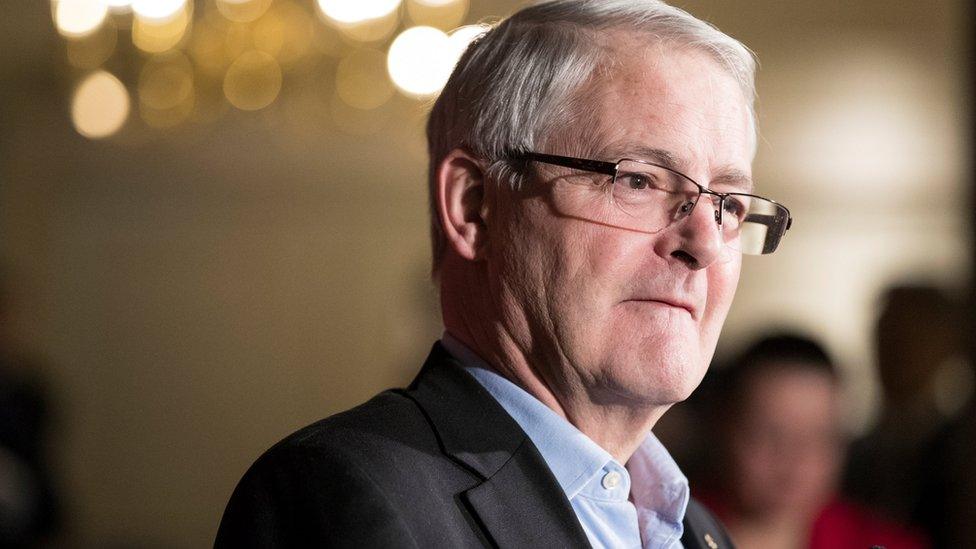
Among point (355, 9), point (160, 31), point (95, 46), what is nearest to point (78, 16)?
point (95, 46)

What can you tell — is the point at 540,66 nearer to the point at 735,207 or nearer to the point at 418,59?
the point at 735,207

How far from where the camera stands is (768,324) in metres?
6.54

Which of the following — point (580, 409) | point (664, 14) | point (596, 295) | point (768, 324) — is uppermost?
point (664, 14)

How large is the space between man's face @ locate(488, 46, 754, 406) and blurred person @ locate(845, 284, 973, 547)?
2.08m

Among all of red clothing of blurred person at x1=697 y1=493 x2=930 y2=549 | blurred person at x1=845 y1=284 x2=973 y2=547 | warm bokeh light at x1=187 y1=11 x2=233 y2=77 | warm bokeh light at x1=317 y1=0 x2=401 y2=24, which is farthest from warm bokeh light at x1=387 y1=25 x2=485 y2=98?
red clothing of blurred person at x1=697 y1=493 x2=930 y2=549

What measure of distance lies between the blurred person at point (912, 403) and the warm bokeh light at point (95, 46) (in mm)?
3005

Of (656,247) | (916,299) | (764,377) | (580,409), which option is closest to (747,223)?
(656,247)

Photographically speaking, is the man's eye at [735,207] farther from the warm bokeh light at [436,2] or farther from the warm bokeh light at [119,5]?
the warm bokeh light at [119,5]

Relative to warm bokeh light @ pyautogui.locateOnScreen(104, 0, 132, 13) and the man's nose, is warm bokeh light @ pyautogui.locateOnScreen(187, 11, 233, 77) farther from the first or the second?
the man's nose

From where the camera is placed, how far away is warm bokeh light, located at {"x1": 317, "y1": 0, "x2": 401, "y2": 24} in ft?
12.7

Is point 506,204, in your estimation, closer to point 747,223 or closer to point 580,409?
point 580,409

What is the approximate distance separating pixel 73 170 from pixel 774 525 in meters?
5.70

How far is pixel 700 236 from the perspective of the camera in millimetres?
1248

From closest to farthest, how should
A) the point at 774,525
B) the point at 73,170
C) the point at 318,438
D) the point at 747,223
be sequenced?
the point at 318,438 → the point at 747,223 → the point at 774,525 → the point at 73,170
